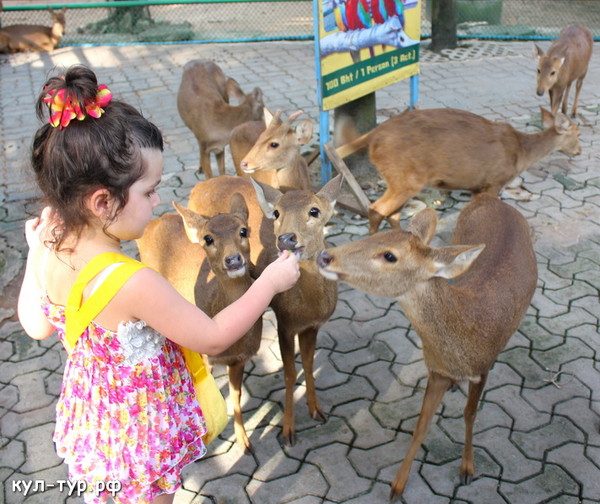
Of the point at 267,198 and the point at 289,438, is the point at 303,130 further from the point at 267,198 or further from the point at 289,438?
the point at 289,438

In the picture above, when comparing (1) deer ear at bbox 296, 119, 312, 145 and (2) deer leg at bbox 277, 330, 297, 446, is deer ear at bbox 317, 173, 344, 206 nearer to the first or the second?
(2) deer leg at bbox 277, 330, 297, 446

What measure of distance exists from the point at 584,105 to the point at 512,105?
4.01 feet

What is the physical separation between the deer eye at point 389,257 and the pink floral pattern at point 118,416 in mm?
1149

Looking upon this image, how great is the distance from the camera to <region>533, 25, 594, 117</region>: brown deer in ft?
28.1

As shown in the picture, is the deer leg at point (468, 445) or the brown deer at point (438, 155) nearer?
the deer leg at point (468, 445)

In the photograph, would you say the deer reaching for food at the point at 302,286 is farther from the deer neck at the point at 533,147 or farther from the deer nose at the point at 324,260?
the deer neck at the point at 533,147

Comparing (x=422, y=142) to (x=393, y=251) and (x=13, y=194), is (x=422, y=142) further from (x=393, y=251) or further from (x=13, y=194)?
(x=13, y=194)

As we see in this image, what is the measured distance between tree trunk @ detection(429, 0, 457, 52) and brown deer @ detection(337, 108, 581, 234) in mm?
6631

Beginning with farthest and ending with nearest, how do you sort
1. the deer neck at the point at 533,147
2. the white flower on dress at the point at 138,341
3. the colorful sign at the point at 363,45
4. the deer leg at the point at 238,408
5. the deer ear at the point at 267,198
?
the deer neck at the point at 533,147, the colorful sign at the point at 363,45, the deer ear at the point at 267,198, the deer leg at the point at 238,408, the white flower on dress at the point at 138,341

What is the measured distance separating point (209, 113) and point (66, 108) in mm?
5424

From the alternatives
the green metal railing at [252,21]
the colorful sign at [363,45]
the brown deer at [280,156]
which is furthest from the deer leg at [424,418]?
the green metal railing at [252,21]

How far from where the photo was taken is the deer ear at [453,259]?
2.80m

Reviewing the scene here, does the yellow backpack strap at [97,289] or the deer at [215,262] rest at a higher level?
the yellow backpack strap at [97,289]

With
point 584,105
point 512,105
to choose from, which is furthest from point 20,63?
point 584,105
